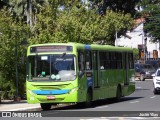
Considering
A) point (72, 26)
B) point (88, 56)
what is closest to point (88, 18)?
point (72, 26)

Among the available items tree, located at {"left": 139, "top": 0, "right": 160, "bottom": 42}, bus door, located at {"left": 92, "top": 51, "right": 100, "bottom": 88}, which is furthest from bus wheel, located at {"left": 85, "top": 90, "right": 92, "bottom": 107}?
tree, located at {"left": 139, "top": 0, "right": 160, "bottom": 42}

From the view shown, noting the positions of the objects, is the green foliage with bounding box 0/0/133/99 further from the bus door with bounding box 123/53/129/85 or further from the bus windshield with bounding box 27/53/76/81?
the bus windshield with bounding box 27/53/76/81

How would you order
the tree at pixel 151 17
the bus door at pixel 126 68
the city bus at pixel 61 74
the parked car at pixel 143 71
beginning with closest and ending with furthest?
the city bus at pixel 61 74
the bus door at pixel 126 68
the parked car at pixel 143 71
the tree at pixel 151 17

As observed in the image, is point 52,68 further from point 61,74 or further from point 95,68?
point 95,68

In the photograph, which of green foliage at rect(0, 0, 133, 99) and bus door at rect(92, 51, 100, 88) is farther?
green foliage at rect(0, 0, 133, 99)

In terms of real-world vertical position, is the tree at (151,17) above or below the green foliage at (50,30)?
above

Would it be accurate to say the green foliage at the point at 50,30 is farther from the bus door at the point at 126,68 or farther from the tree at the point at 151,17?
the tree at the point at 151,17

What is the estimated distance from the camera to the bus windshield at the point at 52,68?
2369 cm

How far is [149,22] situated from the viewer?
6919 cm

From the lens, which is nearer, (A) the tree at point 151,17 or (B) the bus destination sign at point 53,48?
(B) the bus destination sign at point 53,48

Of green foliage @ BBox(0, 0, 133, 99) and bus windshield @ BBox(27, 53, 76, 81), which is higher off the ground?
green foliage @ BBox(0, 0, 133, 99)

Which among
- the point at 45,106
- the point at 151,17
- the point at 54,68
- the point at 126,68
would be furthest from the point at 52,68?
the point at 151,17

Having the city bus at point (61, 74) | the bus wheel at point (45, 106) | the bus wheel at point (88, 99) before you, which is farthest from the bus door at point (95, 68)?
the bus wheel at point (45, 106)

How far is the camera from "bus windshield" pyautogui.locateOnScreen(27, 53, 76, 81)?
23.7 m
